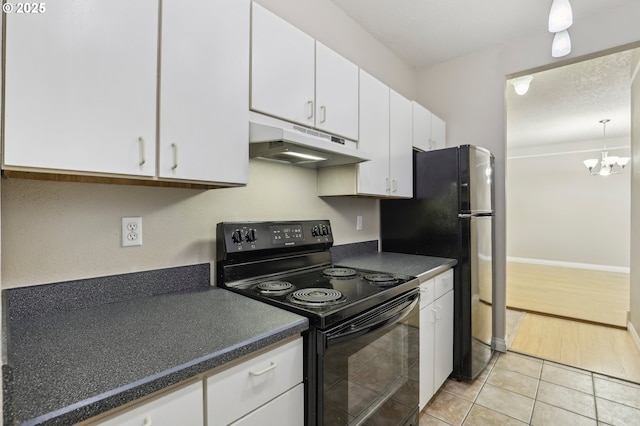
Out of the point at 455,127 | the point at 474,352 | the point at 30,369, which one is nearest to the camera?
the point at 30,369

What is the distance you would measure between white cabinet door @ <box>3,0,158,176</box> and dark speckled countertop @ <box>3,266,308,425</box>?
0.49 m

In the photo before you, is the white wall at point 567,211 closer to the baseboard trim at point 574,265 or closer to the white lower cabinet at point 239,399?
the baseboard trim at point 574,265

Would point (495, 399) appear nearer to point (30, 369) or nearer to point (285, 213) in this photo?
point (285, 213)

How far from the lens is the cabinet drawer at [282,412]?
94 centimetres

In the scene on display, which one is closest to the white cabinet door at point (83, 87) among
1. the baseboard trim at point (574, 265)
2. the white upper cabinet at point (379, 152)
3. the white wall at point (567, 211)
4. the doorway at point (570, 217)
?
the white upper cabinet at point (379, 152)

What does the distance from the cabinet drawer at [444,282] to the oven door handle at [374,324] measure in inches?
15.9

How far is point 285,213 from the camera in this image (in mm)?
1938

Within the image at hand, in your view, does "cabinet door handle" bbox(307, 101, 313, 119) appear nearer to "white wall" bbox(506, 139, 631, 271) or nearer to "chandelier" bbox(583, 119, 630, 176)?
"chandelier" bbox(583, 119, 630, 176)

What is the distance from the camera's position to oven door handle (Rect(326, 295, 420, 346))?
45.3 inches

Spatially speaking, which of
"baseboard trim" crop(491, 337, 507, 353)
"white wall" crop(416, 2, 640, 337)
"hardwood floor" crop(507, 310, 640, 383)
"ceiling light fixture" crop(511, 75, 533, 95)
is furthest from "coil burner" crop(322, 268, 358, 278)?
"ceiling light fixture" crop(511, 75, 533, 95)

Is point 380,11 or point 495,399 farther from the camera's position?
point 380,11

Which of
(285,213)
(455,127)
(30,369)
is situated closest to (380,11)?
(455,127)

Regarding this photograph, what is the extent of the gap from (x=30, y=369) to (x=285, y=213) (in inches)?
52.7

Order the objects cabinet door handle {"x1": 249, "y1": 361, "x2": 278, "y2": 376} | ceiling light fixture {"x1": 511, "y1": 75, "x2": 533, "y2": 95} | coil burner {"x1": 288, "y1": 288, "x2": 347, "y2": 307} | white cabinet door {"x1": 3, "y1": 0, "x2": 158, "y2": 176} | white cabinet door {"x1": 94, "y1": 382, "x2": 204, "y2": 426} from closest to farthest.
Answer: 1. white cabinet door {"x1": 94, "y1": 382, "x2": 204, "y2": 426}
2. white cabinet door {"x1": 3, "y1": 0, "x2": 158, "y2": 176}
3. cabinet door handle {"x1": 249, "y1": 361, "x2": 278, "y2": 376}
4. coil burner {"x1": 288, "y1": 288, "x2": 347, "y2": 307}
5. ceiling light fixture {"x1": 511, "y1": 75, "x2": 533, "y2": 95}
